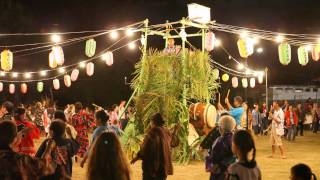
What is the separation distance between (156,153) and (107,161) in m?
2.31

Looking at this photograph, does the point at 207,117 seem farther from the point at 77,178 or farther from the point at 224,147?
the point at 224,147

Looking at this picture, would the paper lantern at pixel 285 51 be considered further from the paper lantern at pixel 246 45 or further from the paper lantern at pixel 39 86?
the paper lantern at pixel 39 86

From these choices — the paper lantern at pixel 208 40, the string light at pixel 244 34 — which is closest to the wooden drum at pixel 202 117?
the paper lantern at pixel 208 40

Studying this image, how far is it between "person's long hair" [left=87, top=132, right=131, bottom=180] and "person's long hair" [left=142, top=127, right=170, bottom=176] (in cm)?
212

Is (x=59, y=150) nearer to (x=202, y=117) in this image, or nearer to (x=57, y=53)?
(x=202, y=117)

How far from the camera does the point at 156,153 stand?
21.0 feet

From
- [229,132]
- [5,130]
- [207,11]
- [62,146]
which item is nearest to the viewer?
[5,130]

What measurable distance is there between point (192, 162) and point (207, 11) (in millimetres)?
5088

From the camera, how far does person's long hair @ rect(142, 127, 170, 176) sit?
6.37m

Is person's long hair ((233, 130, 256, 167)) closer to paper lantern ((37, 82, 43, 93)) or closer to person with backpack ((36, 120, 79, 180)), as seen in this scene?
person with backpack ((36, 120, 79, 180))

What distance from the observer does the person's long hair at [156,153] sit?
637cm

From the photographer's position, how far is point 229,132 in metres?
6.08

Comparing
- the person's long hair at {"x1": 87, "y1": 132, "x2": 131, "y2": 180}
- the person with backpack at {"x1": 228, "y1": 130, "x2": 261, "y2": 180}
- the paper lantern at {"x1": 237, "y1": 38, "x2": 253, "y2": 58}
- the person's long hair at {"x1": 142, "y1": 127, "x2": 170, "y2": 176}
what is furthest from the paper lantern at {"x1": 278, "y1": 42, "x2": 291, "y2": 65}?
the person's long hair at {"x1": 87, "y1": 132, "x2": 131, "y2": 180}

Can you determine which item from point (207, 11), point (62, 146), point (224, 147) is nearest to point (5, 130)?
point (62, 146)
